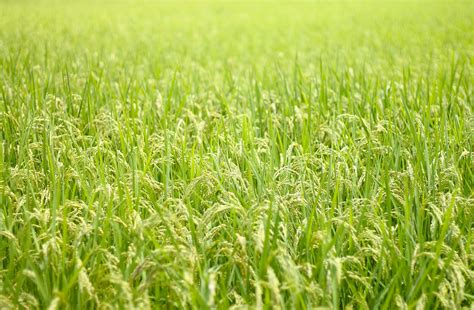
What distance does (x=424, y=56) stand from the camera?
609 cm

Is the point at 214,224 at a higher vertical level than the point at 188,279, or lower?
lower

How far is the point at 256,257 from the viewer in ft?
5.43

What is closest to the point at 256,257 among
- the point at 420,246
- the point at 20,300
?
the point at 420,246

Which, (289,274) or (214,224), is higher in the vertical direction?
(289,274)

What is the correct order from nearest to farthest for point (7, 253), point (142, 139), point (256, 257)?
point (256, 257) → point (7, 253) → point (142, 139)

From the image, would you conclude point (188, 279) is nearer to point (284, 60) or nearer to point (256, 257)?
point (256, 257)

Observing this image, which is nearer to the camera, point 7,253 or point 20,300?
point 20,300

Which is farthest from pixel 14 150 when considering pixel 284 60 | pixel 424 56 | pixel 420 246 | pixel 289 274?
pixel 424 56

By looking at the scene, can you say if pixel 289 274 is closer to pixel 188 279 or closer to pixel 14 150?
pixel 188 279

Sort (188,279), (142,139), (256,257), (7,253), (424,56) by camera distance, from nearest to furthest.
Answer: (188,279)
(256,257)
(7,253)
(142,139)
(424,56)

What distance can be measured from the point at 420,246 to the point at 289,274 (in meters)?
0.55

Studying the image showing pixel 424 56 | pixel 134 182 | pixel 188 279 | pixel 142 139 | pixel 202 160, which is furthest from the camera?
pixel 424 56

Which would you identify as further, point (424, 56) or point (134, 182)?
point (424, 56)

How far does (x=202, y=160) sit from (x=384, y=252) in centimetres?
99
